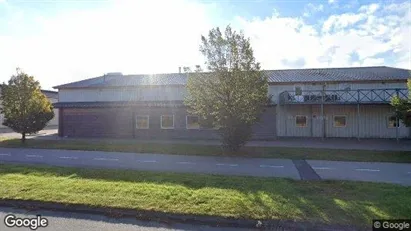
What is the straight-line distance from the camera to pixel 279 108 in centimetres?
2522

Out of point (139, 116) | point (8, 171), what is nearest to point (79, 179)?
point (8, 171)

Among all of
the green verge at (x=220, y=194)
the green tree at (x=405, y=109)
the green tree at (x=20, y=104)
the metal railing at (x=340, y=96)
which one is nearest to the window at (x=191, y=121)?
the metal railing at (x=340, y=96)

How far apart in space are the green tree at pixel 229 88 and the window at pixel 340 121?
12.4 m

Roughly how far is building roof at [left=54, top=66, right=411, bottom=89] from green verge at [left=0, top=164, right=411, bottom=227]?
705 inches

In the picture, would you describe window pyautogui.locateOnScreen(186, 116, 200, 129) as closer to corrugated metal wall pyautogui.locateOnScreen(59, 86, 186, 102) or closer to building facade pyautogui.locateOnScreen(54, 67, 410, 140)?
building facade pyautogui.locateOnScreen(54, 67, 410, 140)

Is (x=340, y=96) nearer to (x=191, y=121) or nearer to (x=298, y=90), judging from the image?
(x=298, y=90)

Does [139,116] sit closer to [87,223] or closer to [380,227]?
[87,223]

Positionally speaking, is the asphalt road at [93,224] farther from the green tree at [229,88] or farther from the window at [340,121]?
the window at [340,121]

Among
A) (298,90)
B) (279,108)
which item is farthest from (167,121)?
(298,90)

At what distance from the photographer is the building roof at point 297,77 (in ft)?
82.7

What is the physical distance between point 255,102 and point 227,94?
1.58m

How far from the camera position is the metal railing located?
23219 millimetres

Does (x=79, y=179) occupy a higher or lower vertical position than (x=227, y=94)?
lower

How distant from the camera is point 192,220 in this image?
590cm
